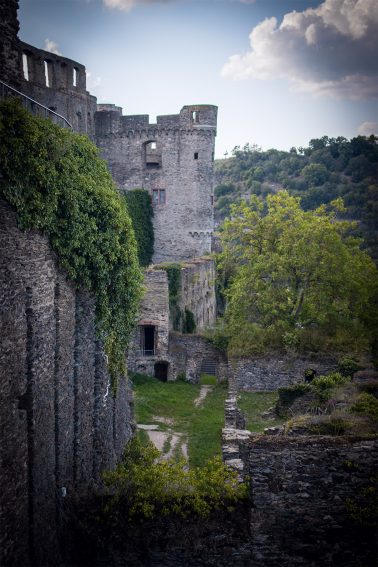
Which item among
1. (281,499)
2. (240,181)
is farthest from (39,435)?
(240,181)

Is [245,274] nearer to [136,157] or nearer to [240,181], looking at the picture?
[136,157]

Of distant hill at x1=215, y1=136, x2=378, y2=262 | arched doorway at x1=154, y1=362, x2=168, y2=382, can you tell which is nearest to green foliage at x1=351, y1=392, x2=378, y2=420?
arched doorway at x1=154, y1=362, x2=168, y2=382

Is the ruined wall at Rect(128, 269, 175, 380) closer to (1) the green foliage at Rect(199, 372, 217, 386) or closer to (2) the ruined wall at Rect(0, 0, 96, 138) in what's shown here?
(1) the green foliage at Rect(199, 372, 217, 386)

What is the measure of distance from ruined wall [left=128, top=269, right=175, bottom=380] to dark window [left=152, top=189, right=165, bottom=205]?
1478cm

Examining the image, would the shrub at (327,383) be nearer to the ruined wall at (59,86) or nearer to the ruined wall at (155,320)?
the ruined wall at (155,320)

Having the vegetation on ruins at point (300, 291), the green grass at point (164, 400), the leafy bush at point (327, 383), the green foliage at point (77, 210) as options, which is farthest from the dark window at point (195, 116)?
the green foliage at point (77, 210)

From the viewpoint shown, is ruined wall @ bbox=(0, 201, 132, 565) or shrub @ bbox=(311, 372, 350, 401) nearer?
ruined wall @ bbox=(0, 201, 132, 565)

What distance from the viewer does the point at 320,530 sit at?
1036 cm

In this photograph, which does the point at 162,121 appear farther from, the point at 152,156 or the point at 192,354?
the point at 192,354

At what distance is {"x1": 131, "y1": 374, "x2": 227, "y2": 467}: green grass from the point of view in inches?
762

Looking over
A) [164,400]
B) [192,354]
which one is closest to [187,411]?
[164,400]

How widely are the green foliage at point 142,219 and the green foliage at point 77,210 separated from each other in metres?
26.2

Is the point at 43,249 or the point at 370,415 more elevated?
the point at 43,249

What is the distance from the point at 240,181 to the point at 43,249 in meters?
69.0
